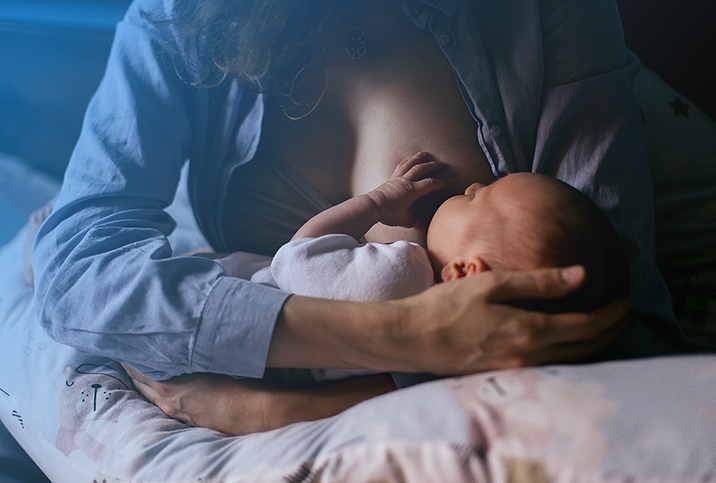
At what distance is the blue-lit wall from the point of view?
912 millimetres

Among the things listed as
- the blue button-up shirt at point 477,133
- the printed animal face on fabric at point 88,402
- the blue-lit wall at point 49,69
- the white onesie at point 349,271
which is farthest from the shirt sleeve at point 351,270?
the blue-lit wall at point 49,69

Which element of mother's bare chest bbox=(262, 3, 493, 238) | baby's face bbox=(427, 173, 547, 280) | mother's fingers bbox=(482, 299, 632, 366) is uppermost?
mother's bare chest bbox=(262, 3, 493, 238)

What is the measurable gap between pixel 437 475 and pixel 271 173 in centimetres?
55

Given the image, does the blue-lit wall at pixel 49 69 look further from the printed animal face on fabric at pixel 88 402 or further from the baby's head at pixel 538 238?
the baby's head at pixel 538 238

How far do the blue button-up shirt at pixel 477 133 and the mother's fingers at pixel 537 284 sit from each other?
22cm

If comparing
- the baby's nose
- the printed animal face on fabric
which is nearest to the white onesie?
the baby's nose

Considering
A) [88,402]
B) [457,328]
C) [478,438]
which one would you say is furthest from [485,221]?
[88,402]

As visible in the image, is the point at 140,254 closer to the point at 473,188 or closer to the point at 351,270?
the point at 351,270

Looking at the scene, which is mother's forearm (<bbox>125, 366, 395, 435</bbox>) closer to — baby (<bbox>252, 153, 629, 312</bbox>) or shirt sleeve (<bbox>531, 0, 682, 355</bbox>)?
baby (<bbox>252, 153, 629, 312</bbox>)

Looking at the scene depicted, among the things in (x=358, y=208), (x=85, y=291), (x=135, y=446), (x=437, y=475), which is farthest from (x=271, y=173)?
(x=437, y=475)

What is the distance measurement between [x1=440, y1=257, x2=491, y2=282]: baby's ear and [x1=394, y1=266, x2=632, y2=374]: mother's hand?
5 cm

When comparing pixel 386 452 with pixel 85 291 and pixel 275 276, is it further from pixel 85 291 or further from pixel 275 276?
pixel 85 291

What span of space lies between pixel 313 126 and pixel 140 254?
12.8 inches

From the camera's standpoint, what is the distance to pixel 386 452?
35 cm
